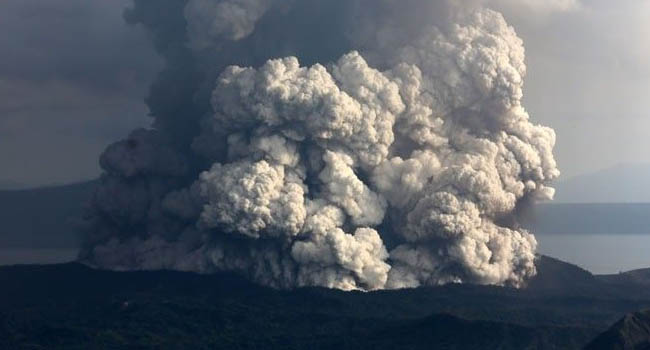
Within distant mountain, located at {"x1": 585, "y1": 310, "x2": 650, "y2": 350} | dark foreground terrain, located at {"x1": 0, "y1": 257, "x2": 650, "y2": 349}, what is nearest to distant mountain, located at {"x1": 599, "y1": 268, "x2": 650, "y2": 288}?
dark foreground terrain, located at {"x1": 0, "y1": 257, "x2": 650, "y2": 349}

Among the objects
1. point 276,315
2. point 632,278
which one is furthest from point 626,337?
point 632,278

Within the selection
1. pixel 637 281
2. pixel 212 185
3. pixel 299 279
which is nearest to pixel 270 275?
pixel 299 279

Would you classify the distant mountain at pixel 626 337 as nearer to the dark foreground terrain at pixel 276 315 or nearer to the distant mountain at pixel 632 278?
the dark foreground terrain at pixel 276 315

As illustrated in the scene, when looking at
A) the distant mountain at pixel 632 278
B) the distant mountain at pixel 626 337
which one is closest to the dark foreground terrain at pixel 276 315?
the distant mountain at pixel 626 337

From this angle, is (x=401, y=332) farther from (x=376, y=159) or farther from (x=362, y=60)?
(x=362, y=60)

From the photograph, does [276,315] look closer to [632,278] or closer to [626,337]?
A: [626,337]

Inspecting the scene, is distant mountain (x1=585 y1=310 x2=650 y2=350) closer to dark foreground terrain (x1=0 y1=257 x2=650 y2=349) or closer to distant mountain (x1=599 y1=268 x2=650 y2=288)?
dark foreground terrain (x1=0 y1=257 x2=650 y2=349)

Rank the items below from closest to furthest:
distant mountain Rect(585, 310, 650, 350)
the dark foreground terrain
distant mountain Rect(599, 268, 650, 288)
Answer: distant mountain Rect(585, 310, 650, 350), the dark foreground terrain, distant mountain Rect(599, 268, 650, 288)
